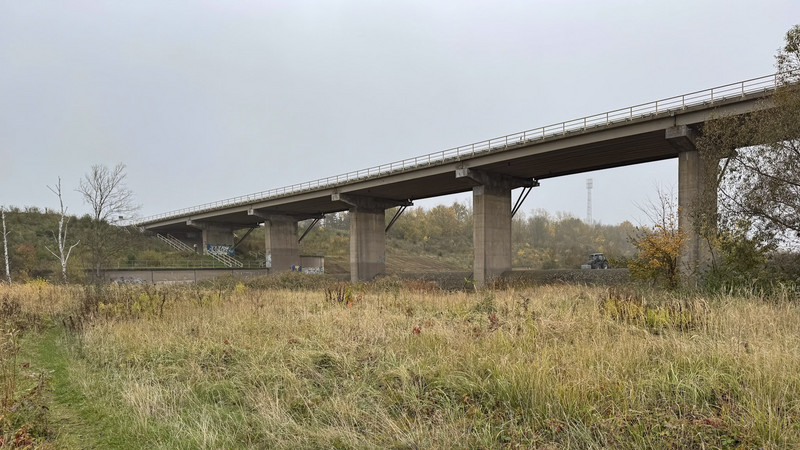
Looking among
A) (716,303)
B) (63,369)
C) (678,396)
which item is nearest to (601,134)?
(716,303)

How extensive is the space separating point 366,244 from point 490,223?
17.4m

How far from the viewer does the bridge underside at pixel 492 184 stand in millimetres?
26375

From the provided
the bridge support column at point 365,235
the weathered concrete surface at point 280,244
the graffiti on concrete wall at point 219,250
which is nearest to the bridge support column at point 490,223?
the bridge support column at point 365,235

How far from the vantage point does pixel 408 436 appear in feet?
13.5

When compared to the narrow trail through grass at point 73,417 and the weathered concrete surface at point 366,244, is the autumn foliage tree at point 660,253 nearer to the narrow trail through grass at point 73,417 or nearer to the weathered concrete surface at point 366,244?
the narrow trail through grass at point 73,417

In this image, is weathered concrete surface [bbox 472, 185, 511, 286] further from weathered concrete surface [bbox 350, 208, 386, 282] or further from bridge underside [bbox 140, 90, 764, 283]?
weathered concrete surface [bbox 350, 208, 386, 282]

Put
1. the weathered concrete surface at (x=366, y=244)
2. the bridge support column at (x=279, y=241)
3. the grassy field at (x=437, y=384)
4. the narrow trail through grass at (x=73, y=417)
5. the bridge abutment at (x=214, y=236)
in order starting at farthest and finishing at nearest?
the bridge abutment at (x=214, y=236)
the bridge support column at (x=279, y=241)
the weathered concrete surface at (x=366, y=244)
the narrow trail through grass at (x=73, y=417)
the grassy field at (x=437, y=384)

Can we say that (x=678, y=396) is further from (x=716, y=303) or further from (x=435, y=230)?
(x=435, y=230)

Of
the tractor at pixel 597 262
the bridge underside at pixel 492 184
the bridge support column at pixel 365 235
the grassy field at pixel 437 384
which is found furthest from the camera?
the bridge support column at pixel 365 235

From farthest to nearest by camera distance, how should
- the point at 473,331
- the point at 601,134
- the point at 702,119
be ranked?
1. the point at 601,134
2. the point at 702,119
3. the point at 473,331

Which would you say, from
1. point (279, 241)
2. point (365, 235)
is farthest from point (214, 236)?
point (365, 235)

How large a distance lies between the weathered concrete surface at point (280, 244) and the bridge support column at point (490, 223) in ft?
107

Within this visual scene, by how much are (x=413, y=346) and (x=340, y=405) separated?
2.17 m

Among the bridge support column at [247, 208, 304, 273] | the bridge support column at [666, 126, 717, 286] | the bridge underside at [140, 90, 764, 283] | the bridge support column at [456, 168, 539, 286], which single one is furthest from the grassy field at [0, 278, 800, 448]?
the bridge support column at [247, 208, 304, 273]
